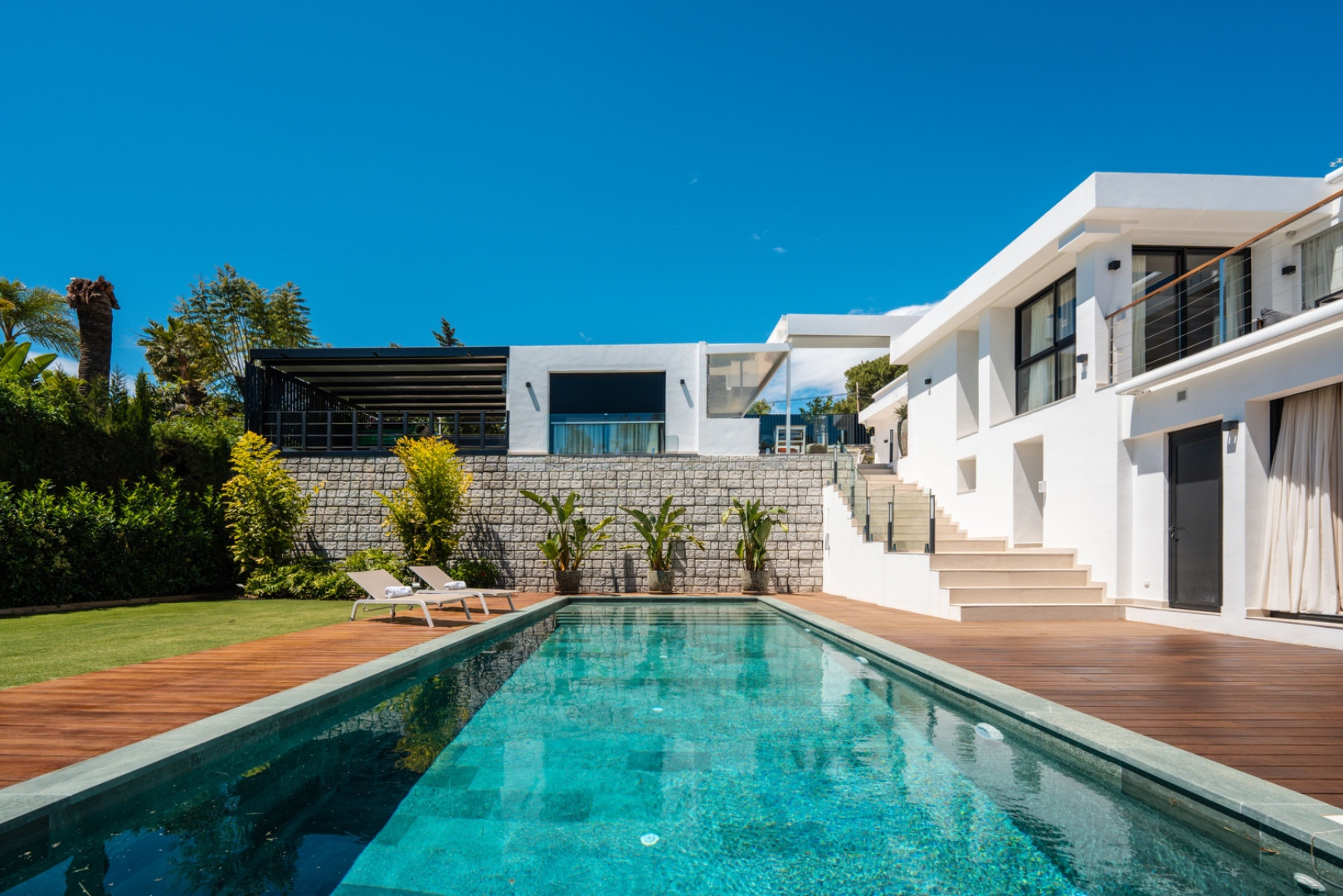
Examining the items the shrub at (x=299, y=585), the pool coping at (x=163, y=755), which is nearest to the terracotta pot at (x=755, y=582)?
the shrub at (x=299, y=585)

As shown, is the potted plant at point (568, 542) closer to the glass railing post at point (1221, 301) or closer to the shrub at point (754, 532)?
the shrub at point (754, 532)

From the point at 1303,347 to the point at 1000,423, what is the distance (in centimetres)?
579

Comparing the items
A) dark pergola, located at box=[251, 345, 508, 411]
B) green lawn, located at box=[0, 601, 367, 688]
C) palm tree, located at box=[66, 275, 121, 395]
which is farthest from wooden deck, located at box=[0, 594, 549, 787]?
palm tree, located at box=[66, 275, 121, 395]

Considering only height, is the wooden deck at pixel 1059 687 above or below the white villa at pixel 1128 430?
below

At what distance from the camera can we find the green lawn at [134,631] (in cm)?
602

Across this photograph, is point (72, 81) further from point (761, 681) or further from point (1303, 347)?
point (1303, 347)

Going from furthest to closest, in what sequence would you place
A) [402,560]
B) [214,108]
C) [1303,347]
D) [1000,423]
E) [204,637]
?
[214,108]
[402,560]
[1000,423]
[204,637]
[1303,347]

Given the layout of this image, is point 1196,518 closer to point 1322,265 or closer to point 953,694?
point 1322,265

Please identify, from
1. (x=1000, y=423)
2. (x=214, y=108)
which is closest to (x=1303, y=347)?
(x=1000, y=423)

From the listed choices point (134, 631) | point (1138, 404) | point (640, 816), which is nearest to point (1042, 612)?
point (1138, 404)

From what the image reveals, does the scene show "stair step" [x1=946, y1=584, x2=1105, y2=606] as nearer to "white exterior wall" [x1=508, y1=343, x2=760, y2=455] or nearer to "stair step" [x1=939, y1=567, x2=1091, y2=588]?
"stair step" [x1=939, y1=567, x2=1091, y2=588]

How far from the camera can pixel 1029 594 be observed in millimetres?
9664

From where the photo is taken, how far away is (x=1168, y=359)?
32.1 ft

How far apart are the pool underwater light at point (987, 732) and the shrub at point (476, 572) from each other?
11451 millimetres
